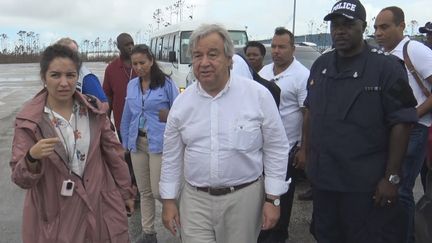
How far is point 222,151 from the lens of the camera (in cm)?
265

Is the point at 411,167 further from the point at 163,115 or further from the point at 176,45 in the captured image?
the point at 176,45

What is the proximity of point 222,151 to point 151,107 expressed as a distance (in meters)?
1.73

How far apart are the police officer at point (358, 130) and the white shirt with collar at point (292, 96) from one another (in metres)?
0.97

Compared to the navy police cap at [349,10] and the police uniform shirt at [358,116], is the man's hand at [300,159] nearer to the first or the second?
the police uniform shirt at [358,116]

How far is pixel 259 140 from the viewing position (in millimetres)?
2746

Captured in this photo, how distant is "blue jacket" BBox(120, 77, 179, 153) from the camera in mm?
4238

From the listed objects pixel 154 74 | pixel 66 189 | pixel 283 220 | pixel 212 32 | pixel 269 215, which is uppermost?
pixel 212 32

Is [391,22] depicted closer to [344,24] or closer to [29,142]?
[344,24]

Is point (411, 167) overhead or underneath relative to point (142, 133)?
underneath

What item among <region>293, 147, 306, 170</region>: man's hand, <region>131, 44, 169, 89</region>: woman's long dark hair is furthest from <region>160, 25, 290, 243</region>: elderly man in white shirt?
<region>131, 44, 169, 89</region>: woman's long dark hair

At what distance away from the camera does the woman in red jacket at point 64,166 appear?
2641mm

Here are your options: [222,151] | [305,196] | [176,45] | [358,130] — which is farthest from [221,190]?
[176,45]

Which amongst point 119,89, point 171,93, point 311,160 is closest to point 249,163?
point 311,160

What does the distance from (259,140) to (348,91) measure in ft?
2.39
